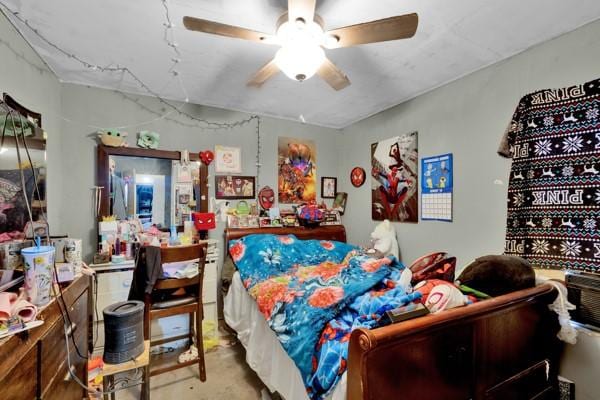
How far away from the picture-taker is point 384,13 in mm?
1659

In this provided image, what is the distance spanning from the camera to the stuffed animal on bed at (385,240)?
3.05 meters

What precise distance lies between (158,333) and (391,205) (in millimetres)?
2756

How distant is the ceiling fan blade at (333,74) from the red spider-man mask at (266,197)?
5.84ft

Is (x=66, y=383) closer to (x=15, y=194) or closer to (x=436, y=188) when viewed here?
(x=15, y=194)

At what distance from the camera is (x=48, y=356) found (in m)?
1.01

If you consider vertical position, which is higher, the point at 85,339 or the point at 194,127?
the point at 194,127

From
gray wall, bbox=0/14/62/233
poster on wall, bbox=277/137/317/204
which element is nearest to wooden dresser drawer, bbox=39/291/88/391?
gray wall, bbox=0/14/62/233

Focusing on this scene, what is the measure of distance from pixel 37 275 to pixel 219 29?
1.38m

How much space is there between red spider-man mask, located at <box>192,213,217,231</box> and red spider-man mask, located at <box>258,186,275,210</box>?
70 centimetres

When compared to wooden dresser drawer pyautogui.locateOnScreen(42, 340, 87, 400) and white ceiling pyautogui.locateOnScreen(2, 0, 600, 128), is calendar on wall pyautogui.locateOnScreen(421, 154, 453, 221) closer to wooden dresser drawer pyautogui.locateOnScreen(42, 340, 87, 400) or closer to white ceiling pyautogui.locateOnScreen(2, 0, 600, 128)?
white ceiling pyautogui.locateOnScreen(2, 0, 600, 128)

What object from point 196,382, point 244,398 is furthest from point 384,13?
point 196,382

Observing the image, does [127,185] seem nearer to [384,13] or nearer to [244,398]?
[244,398]

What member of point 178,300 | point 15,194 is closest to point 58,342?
point 15,194

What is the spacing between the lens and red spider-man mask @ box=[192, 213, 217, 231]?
2.94 metres
